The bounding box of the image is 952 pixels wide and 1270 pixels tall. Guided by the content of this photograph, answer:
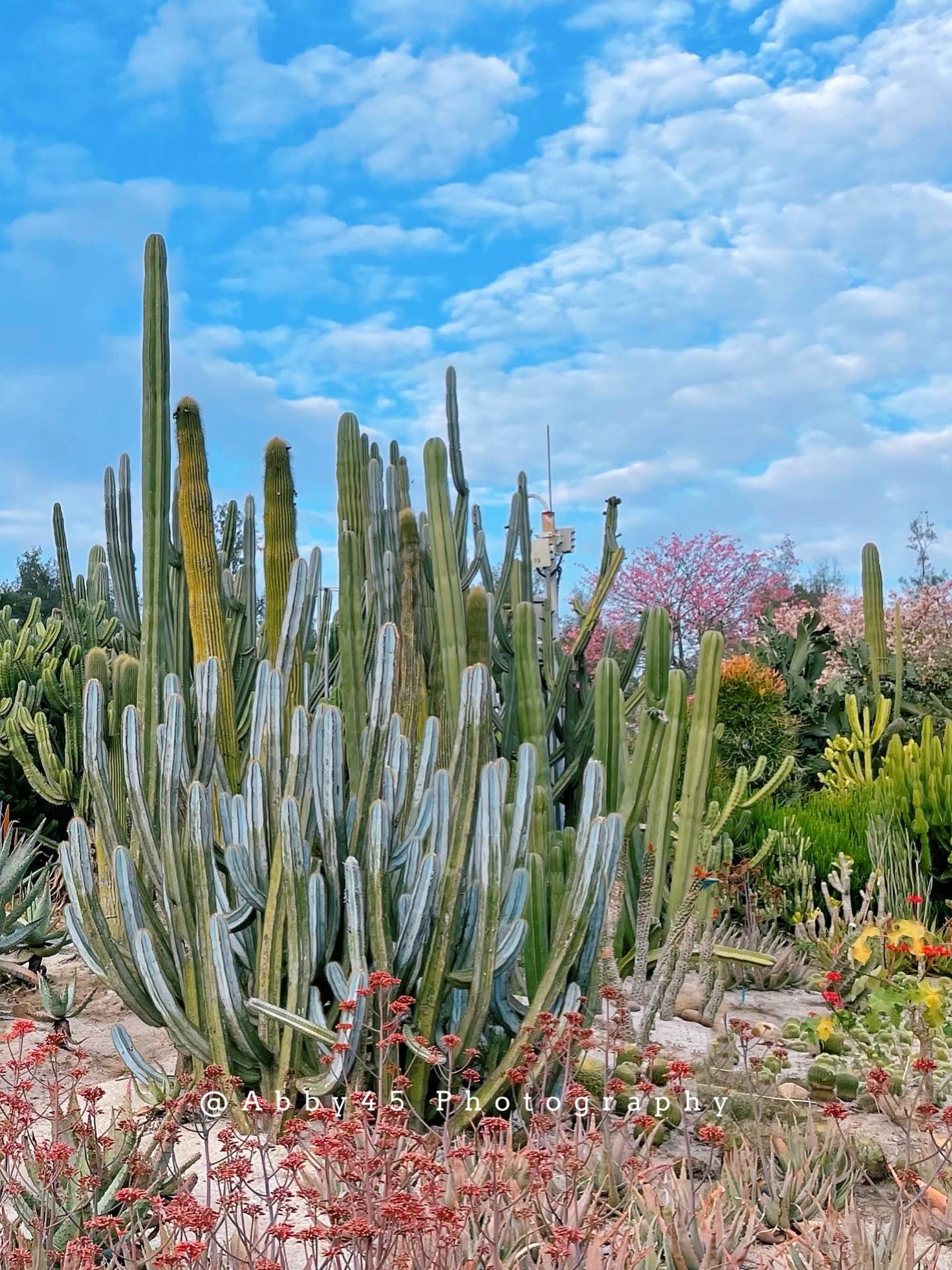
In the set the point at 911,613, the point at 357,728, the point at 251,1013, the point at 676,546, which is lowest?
the point at 251,1013

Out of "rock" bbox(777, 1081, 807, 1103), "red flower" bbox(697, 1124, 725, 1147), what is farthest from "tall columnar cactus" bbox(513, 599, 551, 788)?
"red flower" bbox(697, 1124, 725, 1147)

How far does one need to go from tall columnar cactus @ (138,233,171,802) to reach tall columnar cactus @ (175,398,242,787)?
0.06 metres

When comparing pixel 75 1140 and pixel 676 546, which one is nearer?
pixel 75 1140

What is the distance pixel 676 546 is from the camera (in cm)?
2414

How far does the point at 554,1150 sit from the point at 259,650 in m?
3.00

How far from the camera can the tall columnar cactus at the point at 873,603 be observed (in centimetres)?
1009

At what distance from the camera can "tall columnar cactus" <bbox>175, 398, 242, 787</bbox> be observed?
11.6 feet

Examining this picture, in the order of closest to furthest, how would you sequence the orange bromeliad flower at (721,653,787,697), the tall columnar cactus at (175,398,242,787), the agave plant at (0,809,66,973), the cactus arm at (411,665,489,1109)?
the cactus arm at (411,665,489,1109)
the tall columnar cactus at (175,398,242,787)
the agave plant at (0,809,66,973)
the orange bromeliad flower at (721,653,787,697)

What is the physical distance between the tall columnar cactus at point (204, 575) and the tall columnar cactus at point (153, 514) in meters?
0.06

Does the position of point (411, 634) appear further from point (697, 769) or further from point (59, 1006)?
point (59, 1006)

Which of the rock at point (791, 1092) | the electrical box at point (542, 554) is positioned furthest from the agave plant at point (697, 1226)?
the electrical box at point (542, 554)

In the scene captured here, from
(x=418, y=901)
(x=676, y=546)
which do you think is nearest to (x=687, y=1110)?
(x=418, y=901)

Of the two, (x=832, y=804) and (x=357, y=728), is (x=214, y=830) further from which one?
(x=832, y=804)

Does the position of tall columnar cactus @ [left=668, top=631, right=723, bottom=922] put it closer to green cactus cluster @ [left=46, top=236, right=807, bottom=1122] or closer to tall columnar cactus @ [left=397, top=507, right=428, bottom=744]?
green cactus cluster @ [left=46, top=236, right=807, bottom=1122]
